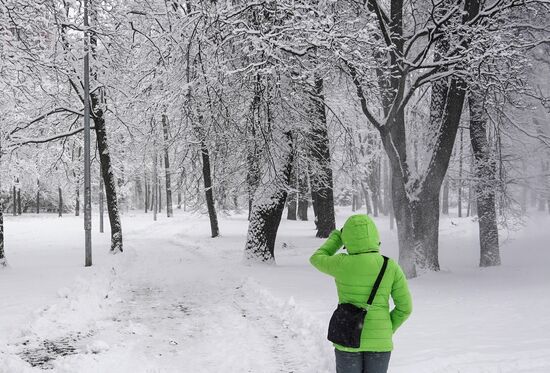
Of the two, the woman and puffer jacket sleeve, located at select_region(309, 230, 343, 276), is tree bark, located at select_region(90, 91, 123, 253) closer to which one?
puffer jacket sleeve, located at select_region(309, 230, 343, 276)

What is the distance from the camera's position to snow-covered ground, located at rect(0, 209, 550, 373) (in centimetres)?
607

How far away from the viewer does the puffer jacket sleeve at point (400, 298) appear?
3.54m

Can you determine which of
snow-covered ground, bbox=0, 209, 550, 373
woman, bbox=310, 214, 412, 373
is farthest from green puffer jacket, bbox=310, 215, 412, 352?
snow-covered ground, bbox=0, 209, 550, 373

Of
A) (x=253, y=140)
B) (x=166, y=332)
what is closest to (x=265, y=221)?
(x=253, y=140)

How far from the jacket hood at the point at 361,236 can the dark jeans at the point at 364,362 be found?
2.34 feet

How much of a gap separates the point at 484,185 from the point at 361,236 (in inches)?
506

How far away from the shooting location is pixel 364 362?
3547 mm

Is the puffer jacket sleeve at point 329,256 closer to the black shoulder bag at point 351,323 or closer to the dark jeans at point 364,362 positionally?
the black shoulder bag at point 351,323

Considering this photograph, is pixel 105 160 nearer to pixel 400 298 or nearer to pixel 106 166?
pixel 106 166

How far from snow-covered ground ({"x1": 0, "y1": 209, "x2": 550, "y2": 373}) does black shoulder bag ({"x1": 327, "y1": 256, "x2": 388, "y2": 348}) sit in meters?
2.29

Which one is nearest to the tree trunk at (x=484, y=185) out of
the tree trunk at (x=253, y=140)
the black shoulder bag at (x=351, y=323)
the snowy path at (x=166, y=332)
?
the tree trunk at (x=253, y=140)

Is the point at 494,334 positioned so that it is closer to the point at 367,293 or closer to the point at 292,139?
the point at 367,293

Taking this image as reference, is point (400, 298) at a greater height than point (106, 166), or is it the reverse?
point (106, 166)

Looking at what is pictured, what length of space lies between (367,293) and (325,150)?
53.0ft
